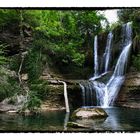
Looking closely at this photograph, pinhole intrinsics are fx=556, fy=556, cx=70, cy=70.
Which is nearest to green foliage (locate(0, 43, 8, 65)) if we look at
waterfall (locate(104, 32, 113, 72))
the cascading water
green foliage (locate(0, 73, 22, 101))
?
green foliage (locate(0, 73, 22, 101))

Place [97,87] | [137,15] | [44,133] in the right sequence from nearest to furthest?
[44,133]
[137,15]
[97,87]

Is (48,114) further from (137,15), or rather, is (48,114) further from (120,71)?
(137,15)

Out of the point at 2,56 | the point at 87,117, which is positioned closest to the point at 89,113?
the point at 87,117

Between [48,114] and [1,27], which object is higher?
[1,27]

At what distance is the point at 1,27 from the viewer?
20.4ft

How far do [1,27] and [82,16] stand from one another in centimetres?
92

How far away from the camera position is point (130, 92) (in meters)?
6.27

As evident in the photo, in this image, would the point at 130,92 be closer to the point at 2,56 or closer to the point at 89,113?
the point at 89,113

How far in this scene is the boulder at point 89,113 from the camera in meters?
5.97

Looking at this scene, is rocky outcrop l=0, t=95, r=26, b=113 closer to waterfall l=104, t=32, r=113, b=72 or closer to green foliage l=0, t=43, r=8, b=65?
green foliage l=0, t=43, r=8, b=65

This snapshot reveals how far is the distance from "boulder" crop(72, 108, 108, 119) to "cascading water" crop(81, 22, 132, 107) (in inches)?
4.3

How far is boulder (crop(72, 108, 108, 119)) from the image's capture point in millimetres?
5970

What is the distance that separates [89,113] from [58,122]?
15.6 inches
